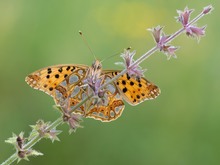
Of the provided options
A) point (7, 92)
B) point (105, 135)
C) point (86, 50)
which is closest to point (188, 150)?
point (105, 135)

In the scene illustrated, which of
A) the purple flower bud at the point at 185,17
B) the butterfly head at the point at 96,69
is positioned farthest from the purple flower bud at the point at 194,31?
the butterfly head at the point at 96,69

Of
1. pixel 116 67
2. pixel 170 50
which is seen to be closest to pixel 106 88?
pixel 170 50

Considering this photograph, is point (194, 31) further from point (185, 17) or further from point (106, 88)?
point (106, 88)

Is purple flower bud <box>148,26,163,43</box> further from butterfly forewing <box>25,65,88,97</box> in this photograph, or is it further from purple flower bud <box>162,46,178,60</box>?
butterfly forewing <box>25,65,88,97</box>

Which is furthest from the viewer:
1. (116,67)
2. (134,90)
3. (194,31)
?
(116,67)

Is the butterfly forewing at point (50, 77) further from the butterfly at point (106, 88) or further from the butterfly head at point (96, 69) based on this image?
the butterfly head at point (96, 69)

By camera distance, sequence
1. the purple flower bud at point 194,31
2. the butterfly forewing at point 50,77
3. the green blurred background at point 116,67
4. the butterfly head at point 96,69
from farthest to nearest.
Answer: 1. the green blurred background at point 116,67
2. the butterfly forewing at point 50,77
3. the butterfly head at point 96,69
4. the purple flower bud at point 194,31

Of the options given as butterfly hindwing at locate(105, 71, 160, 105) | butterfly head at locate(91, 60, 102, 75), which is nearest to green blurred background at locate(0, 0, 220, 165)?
butterfly hindwing at locate(105, 71, 160, 105)

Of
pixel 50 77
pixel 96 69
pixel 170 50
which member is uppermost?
pixel 50 77
